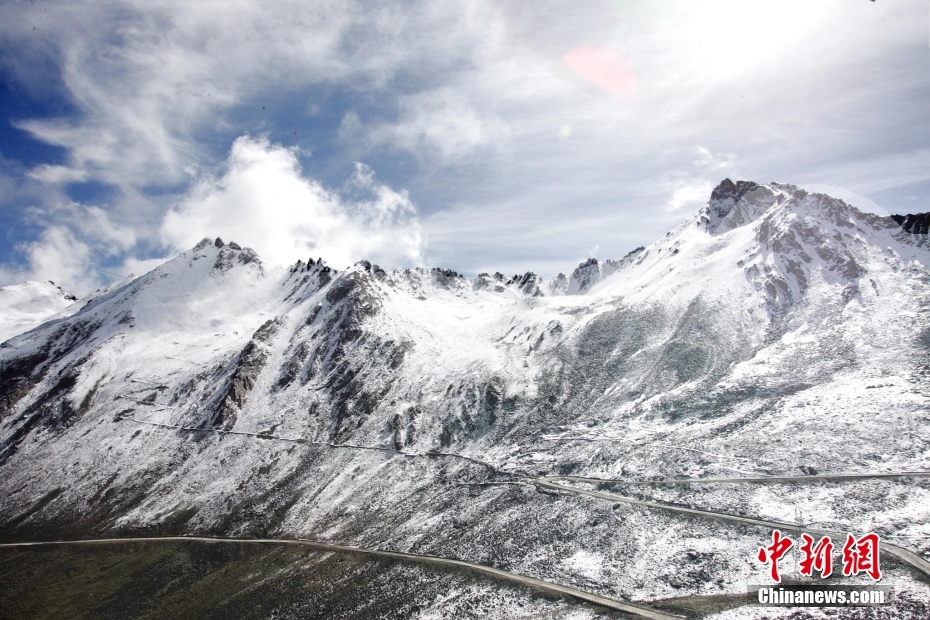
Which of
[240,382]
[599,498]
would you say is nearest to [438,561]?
[599,498]

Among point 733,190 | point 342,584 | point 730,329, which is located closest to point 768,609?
point 342,584

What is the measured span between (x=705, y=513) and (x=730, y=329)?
55.5 meters

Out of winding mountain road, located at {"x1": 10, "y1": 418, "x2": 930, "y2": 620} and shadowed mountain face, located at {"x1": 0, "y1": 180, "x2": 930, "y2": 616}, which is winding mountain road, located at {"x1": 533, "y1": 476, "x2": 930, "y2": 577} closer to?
winding mountain road, located at {"x1": 10, "y1": 418, "x2": 930, "y2": 620}

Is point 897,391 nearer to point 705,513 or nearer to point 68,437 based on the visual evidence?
point 705,513

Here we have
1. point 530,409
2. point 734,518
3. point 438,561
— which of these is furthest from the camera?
point 530,409

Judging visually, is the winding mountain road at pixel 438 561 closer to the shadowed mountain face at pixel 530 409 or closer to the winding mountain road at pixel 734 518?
the shadowed mountain face at pixel 530 409

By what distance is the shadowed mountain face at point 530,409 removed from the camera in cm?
5484

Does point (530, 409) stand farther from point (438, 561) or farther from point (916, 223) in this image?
point (916, 223)

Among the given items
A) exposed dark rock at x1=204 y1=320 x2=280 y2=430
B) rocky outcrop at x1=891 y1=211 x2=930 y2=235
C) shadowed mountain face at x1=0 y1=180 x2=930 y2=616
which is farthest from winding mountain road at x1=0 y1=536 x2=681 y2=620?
rocky outcrop at x1=891 y1=211 x2=930 y2=235

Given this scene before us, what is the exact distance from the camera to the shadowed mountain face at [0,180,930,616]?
54.8m

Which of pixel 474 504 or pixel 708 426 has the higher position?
pixel 708 426

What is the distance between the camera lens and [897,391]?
211 feet

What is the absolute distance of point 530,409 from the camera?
92250 mm

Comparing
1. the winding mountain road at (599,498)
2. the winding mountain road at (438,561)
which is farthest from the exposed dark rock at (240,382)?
the winding mountain road at (599,498)
